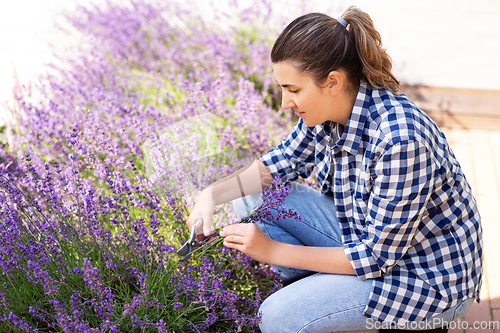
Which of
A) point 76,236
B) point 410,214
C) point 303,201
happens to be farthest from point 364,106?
point 76,236

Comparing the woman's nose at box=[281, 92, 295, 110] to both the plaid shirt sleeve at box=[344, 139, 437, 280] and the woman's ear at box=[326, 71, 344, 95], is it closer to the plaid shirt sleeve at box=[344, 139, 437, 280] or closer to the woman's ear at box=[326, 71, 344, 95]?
the woman's ear at box=[326, 71, 344, 95]

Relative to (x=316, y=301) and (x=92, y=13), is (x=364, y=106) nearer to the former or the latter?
(x=316, y=301)

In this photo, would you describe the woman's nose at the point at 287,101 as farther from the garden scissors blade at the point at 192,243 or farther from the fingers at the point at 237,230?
the garden scissors blade at the point at 192,243

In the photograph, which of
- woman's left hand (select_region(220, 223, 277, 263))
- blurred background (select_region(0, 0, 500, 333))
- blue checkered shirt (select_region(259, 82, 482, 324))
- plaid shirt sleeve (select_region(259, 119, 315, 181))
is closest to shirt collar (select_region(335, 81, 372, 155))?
blue checkered shirt (select_region(259, 82, 482, 324))

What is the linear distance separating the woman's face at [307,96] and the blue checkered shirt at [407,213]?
0.34ft

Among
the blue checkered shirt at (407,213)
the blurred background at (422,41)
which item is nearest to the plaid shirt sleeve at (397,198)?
the blue checkered shirt at (407,213)

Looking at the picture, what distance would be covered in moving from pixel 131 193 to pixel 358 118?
1.02 m

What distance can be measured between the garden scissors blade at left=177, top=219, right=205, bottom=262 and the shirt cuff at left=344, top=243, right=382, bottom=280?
62cm

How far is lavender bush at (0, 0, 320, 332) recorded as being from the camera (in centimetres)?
165

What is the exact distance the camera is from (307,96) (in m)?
1.75

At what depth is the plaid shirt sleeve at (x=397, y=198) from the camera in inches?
60.9

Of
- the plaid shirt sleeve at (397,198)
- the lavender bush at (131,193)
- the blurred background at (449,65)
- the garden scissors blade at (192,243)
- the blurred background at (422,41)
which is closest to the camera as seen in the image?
the plaid shirt sleeve at (397,198)

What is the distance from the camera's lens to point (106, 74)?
3492 millimetres

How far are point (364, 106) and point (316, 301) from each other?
785 millimetres
